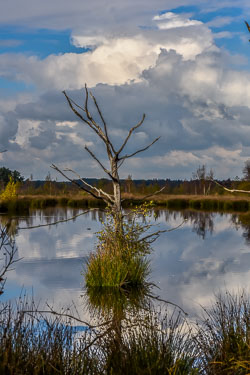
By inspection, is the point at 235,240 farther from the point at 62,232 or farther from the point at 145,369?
the point at 145,369

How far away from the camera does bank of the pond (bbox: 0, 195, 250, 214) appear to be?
163ft

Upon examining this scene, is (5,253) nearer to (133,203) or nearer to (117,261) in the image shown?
(117,261)

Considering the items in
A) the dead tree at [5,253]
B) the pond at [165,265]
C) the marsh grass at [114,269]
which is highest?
the dead tree at [5,253]

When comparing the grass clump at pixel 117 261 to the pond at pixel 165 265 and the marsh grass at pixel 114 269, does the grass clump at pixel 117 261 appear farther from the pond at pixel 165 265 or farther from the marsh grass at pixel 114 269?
the pond at pixel 165 265

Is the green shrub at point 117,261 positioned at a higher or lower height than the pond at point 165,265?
higher

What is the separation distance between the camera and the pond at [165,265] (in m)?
13.2

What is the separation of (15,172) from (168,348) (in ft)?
341

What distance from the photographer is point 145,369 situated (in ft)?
16.2

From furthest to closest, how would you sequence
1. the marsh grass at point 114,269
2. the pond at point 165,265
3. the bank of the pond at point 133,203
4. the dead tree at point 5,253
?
the bank of the pond at point 133,203, the pond at point 165,265, the marsh grass at point 114,269, the dead tree at point 5,253

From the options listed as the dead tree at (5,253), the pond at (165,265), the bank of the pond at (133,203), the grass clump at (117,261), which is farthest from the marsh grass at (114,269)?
the bank of the pond at (133,203)

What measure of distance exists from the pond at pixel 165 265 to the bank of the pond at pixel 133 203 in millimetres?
17877

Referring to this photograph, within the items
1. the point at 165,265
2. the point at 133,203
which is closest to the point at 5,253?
the point at 165,265

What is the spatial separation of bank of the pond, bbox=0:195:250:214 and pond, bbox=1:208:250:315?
17877 millimetres

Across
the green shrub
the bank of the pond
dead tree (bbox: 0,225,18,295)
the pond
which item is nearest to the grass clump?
the green shrub
